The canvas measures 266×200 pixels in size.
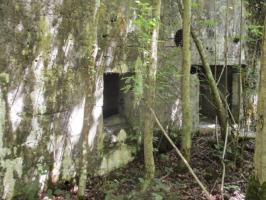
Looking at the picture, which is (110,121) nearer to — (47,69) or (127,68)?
(127,68)

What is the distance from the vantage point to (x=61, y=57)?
4816 mm

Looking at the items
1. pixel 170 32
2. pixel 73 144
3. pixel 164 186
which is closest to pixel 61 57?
pixel 73 144

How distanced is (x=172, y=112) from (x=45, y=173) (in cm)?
287

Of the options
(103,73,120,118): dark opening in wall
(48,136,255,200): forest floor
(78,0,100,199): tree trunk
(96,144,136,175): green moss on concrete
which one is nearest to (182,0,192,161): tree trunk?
(48,136,255,200): forest floor

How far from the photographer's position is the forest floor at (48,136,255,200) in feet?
15.9

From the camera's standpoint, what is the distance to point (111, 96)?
22.3 ft

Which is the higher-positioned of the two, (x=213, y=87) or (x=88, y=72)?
(x=88, y=72)

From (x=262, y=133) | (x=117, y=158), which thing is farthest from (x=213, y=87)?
(x=262, y=133)

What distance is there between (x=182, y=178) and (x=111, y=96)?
1973 mm

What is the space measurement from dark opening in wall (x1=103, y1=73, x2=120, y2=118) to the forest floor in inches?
39.7

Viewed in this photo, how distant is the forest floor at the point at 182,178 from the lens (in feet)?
15.9

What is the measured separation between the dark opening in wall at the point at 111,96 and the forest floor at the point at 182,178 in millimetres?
1008

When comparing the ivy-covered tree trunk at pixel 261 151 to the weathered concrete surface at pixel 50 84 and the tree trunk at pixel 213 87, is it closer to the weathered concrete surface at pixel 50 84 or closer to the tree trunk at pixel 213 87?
the weathered concrete surface at pixel 50 84

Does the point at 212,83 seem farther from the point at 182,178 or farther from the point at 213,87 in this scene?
the point at 182,178
